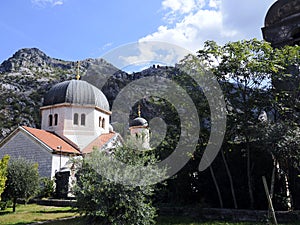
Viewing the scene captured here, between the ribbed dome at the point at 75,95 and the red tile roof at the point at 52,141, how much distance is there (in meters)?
3.46

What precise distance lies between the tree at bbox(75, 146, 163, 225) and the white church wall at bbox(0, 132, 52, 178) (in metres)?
15.0

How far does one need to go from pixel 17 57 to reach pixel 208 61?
121 m

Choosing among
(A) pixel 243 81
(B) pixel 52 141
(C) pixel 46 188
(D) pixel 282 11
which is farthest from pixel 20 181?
(D) pixel 282 11

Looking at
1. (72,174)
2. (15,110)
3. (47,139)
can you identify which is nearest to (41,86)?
(15,110)

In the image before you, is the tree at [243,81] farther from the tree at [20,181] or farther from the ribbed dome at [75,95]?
the ribbed dome at [75,95]

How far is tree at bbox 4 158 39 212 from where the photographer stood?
14.5 meters

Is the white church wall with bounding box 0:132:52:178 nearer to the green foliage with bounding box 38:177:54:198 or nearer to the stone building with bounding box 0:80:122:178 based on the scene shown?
the stone building with bounding box 0:80:122:178

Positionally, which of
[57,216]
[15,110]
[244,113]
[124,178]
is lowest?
[57,216]

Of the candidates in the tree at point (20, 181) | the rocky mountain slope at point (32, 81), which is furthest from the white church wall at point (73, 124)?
the tree at point (20, 181)

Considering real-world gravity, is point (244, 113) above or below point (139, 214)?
above

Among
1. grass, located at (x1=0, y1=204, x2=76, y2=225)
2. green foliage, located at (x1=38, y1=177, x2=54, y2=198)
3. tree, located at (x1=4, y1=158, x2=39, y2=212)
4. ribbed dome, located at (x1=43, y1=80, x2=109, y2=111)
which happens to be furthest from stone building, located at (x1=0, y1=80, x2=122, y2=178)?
grass, located at (x1=0, y1=204, x2=76, y2=225)

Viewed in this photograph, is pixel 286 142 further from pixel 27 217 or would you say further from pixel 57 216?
pixel 27 217

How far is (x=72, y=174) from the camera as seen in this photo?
18.9 meters

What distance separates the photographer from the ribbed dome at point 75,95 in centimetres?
2736
